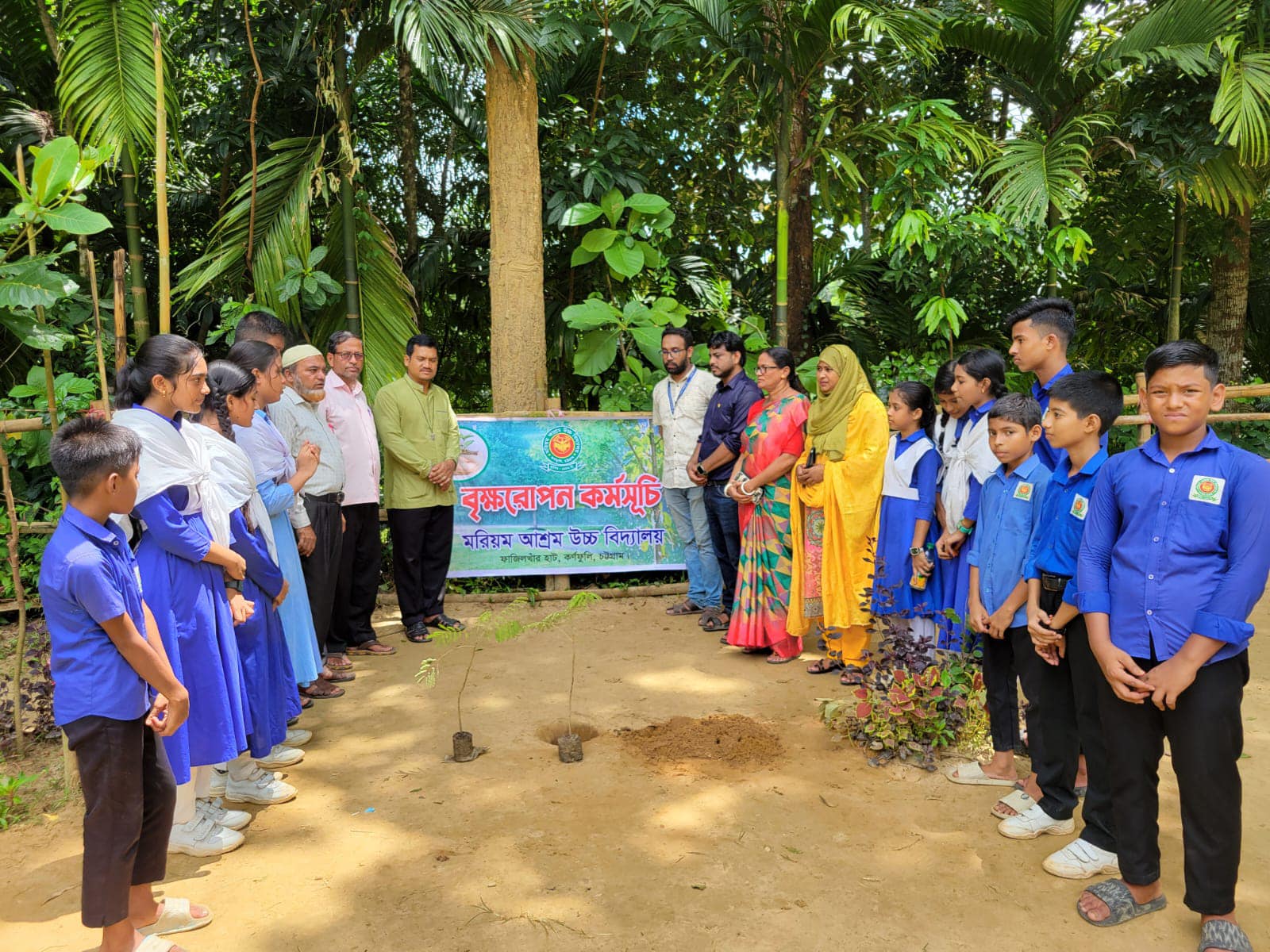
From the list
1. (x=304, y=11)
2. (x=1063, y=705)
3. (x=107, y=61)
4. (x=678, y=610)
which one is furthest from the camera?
(x=304, y=11)

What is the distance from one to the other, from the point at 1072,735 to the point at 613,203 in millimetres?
5313

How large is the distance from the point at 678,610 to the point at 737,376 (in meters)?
1.65

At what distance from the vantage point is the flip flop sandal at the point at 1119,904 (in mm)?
2641

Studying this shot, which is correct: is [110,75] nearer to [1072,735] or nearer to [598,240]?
[598,240]

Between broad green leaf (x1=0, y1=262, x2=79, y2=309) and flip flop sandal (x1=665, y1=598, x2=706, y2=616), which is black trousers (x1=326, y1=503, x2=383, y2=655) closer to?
flip flop sandal (x1=665, y1=598, x2=706, y2=616)

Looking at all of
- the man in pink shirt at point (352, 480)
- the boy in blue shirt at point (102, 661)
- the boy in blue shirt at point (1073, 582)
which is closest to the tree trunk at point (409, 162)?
the man in pink shirt at point (352, 480)

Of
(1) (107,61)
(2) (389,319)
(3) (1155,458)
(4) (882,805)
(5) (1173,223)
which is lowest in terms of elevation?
(4) (882,805)

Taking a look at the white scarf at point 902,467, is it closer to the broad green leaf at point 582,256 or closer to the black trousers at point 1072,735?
the black trousers at point 1072,735

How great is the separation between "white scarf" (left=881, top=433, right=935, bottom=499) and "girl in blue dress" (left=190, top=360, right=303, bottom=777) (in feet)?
9.21

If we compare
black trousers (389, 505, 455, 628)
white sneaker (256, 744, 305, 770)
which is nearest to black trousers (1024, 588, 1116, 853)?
white sneaker (256, 744, 305, 770)

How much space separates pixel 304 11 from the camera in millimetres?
6617

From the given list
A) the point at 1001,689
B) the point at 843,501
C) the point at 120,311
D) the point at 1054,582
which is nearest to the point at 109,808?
the point at 120,311

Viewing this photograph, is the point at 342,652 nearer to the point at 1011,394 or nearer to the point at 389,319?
the point at 389,319

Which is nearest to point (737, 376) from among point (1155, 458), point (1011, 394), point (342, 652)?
point (1011, 394)
